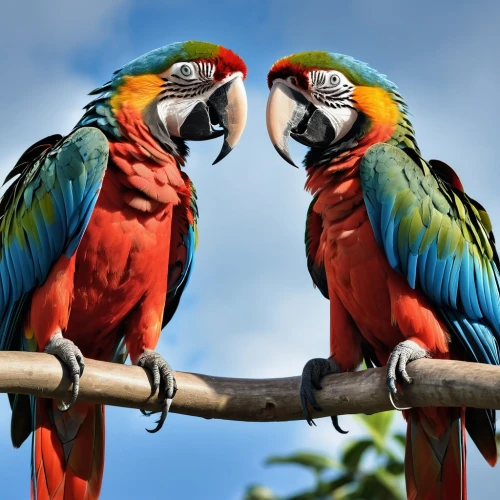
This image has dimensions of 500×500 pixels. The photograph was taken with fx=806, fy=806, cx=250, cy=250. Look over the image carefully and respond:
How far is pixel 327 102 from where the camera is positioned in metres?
4.49

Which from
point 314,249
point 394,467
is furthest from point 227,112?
point 394,467

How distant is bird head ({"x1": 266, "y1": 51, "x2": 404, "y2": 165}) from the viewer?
4.40 metres

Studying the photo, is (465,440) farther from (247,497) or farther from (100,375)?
(247,497)

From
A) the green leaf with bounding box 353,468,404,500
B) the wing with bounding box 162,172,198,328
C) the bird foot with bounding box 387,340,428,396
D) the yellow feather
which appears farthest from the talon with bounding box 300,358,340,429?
the green leaf with bounding box 353,468,404,500

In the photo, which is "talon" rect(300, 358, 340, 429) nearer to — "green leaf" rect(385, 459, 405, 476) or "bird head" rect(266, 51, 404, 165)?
"bird head" rect(266, 51, 404, 165)

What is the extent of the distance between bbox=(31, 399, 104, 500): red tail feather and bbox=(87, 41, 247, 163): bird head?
1.53m

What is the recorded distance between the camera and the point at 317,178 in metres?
4.33

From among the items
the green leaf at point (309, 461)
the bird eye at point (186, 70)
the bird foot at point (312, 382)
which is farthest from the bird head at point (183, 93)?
the green leaf at point (309, 461)

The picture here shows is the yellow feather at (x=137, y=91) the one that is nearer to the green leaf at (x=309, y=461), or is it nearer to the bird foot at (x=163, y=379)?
the bird foot at (x=163, y=379)

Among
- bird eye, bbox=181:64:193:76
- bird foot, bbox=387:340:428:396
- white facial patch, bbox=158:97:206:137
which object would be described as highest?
bird eye, bbox=181:64:193:76

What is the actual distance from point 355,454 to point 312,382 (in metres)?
3.78

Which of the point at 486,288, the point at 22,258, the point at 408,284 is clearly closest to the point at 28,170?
the point at 22,258

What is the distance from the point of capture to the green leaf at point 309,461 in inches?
291

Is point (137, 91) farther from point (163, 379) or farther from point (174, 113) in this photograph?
point (163, 379)
